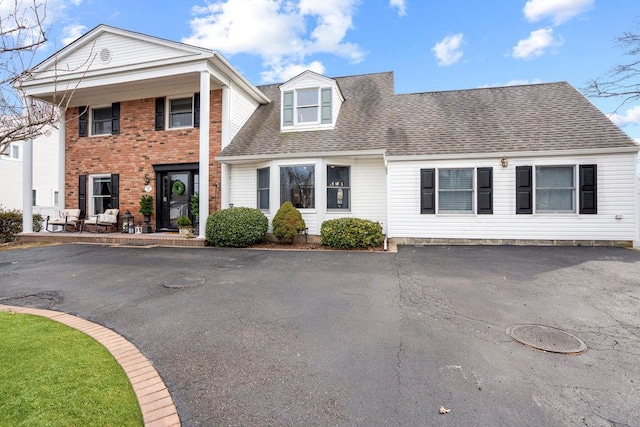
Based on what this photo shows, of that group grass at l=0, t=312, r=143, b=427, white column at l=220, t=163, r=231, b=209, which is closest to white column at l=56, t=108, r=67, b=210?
white column at l=220, t=163, r=231, b=209

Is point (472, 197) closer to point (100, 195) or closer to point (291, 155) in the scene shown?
point (291, 155)

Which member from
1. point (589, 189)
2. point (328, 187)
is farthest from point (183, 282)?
point (589, 189)

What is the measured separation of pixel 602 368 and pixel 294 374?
10.1ft

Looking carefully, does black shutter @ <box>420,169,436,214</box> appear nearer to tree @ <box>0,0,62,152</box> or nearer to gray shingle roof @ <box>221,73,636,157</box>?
gray shingle roof @ <box>221,73,636,157</box>

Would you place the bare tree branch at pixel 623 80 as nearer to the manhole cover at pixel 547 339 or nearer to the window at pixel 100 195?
the manhole cover at pixel 547 339

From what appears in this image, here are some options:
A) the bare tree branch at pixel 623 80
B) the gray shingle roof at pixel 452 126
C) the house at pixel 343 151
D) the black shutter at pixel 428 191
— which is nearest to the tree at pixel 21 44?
the house at pixel 343 151

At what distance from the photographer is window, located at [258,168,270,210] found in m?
12.5

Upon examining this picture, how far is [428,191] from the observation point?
36.1 ft

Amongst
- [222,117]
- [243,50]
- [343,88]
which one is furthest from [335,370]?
[243,50]

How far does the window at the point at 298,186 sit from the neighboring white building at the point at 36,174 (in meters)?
17.4

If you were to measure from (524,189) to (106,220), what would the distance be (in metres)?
16.1

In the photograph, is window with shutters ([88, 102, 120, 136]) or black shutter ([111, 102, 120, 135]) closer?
black shutter ([111, 102, 120, 135])

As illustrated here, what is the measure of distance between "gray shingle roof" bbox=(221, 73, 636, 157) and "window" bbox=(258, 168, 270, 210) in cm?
96

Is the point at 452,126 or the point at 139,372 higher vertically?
the point at 452,126
